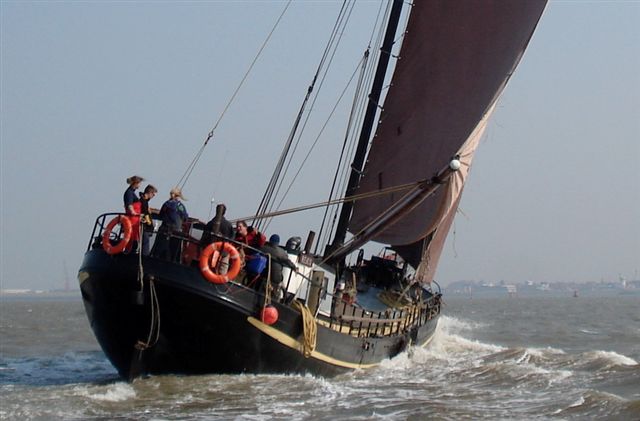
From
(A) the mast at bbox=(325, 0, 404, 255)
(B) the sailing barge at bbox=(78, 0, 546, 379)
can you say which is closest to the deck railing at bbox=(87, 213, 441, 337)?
(B) the sailing barge at bbox=(78, 0, 546, 379)

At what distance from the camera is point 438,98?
23.7 meters

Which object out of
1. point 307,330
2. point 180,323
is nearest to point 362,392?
point 307,330

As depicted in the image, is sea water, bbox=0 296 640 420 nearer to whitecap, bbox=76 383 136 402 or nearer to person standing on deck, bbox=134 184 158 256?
whitecap, bbox=76 383 136 402

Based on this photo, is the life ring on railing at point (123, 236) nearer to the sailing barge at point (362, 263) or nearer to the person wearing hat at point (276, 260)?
the sailing barge at point (362, 263)

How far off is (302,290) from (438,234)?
9.86 meters

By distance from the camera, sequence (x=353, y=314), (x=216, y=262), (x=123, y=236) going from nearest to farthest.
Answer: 1. (x=216, y=262)
2. (x=123, y=236)
3. (x=353, y=314)

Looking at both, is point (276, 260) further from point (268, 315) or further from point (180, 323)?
point (180, 323)

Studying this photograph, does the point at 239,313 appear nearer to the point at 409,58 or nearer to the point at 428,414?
the point at 428,414

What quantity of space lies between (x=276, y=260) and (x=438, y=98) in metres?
8.47

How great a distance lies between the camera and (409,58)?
24953mm

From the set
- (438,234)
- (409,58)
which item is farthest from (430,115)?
(438,234)

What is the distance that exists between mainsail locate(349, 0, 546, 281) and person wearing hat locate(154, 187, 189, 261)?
6.12 meters

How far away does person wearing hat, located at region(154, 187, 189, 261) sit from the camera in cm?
1617

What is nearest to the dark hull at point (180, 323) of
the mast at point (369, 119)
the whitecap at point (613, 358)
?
the mast at point (369, 119)
